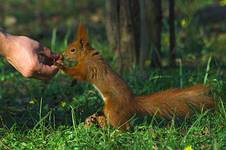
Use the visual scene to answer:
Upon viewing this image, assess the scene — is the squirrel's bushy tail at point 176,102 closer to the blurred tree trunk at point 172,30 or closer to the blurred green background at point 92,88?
the blurred green background at point 92,88

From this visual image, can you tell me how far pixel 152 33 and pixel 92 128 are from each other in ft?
7.85

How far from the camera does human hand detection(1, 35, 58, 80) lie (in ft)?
14.3

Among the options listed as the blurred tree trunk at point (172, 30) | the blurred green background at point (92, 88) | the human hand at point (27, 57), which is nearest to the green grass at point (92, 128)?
the blurred green background at point (92, 88)

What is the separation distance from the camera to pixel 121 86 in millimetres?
4867

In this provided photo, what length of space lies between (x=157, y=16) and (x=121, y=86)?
7.18 ft

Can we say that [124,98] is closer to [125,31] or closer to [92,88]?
[92,88]

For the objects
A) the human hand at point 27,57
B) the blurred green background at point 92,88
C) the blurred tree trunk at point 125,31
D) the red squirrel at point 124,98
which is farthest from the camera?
the blurred tree trunk at point 125,31

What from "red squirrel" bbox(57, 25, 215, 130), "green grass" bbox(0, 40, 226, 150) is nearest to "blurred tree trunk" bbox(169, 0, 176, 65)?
"green grass" bbox(0, 40, 226, 150)

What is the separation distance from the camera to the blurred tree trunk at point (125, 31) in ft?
22.1

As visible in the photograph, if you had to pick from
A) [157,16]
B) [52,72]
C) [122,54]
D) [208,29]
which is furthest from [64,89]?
[208,29]

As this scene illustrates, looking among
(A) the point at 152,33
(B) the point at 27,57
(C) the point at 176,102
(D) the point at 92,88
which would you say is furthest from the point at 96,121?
(A) the point at 152,33

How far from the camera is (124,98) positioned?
4.82 metres

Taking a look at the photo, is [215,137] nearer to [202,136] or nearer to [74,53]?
[202,136]

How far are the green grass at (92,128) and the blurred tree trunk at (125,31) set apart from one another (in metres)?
0.37
